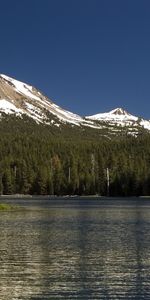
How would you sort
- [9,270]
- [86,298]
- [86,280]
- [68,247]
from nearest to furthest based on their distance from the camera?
[86,298], [86,280], [9,270], [68,247]

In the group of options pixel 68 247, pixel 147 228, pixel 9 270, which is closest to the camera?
pixel 9 270

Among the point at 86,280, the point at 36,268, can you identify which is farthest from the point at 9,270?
the point at 86,280

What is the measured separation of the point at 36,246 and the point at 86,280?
14.7 meters

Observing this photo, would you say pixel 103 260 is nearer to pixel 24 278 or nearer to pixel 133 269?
pixel 133 269

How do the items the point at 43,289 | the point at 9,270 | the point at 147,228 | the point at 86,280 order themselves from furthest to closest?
the point at 147,228 < the point at 9,270 < the point at 86,280 < the point at 43,289

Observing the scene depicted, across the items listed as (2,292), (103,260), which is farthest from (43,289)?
(103,260)

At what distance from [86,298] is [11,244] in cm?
2099

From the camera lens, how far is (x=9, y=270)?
111ft

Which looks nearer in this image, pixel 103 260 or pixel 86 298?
pixel 86 298

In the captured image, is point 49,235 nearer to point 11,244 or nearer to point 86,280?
point 11,244

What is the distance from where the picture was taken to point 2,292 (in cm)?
2781

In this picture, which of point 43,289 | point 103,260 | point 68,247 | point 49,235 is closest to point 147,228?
point 49,235

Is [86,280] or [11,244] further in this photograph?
[11,244]

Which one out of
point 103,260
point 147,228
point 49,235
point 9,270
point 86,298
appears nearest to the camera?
point 86,298
